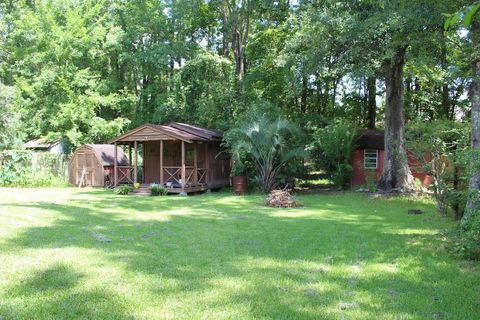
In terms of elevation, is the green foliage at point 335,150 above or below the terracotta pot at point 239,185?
above

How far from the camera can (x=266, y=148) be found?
58.2ft

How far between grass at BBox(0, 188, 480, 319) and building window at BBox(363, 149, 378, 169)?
1196 cm

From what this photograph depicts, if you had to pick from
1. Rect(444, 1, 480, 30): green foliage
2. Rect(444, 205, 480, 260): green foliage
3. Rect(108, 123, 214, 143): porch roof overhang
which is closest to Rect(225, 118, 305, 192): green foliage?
Rect(108, 123, 214, 143): porch roof overhang

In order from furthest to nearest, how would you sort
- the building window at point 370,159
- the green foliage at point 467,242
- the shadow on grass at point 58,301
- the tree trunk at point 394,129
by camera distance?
the building window at point 370,159, the tree trunk at point 394,129, the green foliage at point 467,242, the shadow on grass at point 58,301

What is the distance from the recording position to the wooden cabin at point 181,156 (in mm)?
18281

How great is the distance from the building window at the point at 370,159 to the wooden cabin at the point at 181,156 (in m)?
7.11

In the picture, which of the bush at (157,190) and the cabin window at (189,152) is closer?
the bush at (157,190)

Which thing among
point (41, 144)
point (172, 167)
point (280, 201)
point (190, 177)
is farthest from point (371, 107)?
point (41, 144)

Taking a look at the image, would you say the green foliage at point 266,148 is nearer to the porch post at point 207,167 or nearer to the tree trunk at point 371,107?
the porch post at point 207,167

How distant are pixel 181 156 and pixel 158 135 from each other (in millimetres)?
2441

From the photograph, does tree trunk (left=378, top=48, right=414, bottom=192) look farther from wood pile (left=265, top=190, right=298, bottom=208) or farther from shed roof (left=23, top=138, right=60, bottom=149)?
shed roof (left=23, top=138, right=60, bottom=149)

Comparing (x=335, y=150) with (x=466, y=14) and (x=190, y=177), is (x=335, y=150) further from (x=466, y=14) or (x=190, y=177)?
(x=466, y=14)

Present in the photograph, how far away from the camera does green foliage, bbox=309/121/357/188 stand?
63.7ft

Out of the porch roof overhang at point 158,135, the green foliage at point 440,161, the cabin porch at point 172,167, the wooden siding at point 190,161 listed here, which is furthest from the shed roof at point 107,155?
the green foliage at point 440,161
